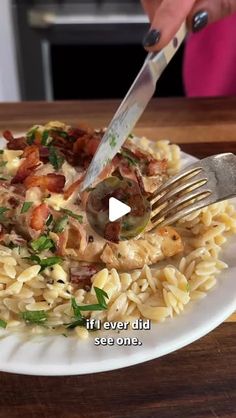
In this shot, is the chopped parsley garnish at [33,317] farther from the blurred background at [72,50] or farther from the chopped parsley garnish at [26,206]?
the blurred background at [72,50]

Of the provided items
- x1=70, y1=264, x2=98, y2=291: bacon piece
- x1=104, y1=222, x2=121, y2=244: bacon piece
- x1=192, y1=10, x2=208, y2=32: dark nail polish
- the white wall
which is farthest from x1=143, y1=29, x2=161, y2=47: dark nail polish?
the white wall

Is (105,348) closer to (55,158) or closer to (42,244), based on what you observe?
(42,244)

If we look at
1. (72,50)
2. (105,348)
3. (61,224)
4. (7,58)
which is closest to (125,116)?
(61,224)

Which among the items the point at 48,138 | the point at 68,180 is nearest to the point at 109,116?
the point at 48,138

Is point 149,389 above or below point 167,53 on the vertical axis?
below

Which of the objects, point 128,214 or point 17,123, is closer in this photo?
point 128,214

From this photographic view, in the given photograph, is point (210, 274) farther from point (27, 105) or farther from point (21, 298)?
point (27, 105)

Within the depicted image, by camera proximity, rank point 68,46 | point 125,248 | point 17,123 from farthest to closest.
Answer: point 68,46
point 17,123
point 125,248
